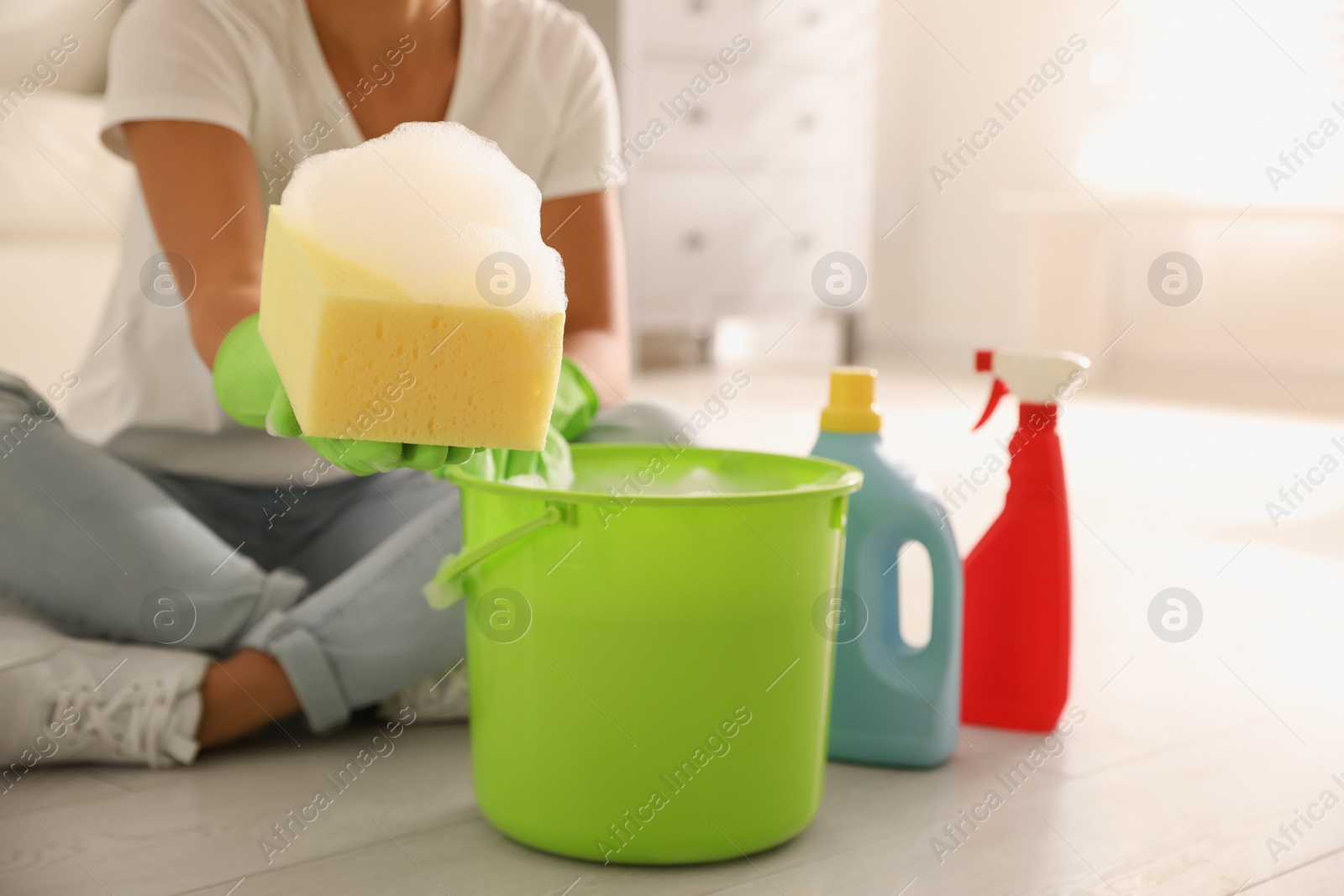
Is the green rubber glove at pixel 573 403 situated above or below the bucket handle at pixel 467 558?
above

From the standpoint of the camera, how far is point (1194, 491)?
72.3 inches

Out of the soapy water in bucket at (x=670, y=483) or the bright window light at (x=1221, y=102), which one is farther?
the bright window light at (x=1221, y=102)

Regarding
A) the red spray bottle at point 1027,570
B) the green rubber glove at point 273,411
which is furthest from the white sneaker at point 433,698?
the red spray bottle at point 1027,570

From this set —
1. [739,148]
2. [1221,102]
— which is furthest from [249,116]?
[1221,102]

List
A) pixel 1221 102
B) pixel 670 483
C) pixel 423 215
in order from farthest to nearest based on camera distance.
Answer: pixel 1221 102 < pixel 670 483 < pixel 423 215

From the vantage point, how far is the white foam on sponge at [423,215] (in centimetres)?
57

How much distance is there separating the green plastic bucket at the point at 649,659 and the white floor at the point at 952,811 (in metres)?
0.03

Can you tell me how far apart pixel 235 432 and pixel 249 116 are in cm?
24

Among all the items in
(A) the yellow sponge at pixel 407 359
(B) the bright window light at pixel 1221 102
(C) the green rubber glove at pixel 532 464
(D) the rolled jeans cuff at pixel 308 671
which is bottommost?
(D) the rolled jeans cuff at pixel 308 671

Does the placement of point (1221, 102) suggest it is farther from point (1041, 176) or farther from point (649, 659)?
point (649, 659)

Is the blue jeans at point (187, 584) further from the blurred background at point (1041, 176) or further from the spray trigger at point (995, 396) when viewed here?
the blurred background at point (1041, 176)

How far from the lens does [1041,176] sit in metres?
3.32

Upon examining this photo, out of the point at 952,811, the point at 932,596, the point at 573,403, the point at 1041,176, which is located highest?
the point at 1041,176

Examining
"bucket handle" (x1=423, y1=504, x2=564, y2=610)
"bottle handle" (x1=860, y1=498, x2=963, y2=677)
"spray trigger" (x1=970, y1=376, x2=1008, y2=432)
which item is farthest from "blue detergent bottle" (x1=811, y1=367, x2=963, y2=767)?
"bucket handle" (x1=423, y1=504, x2=564, y2=610)
